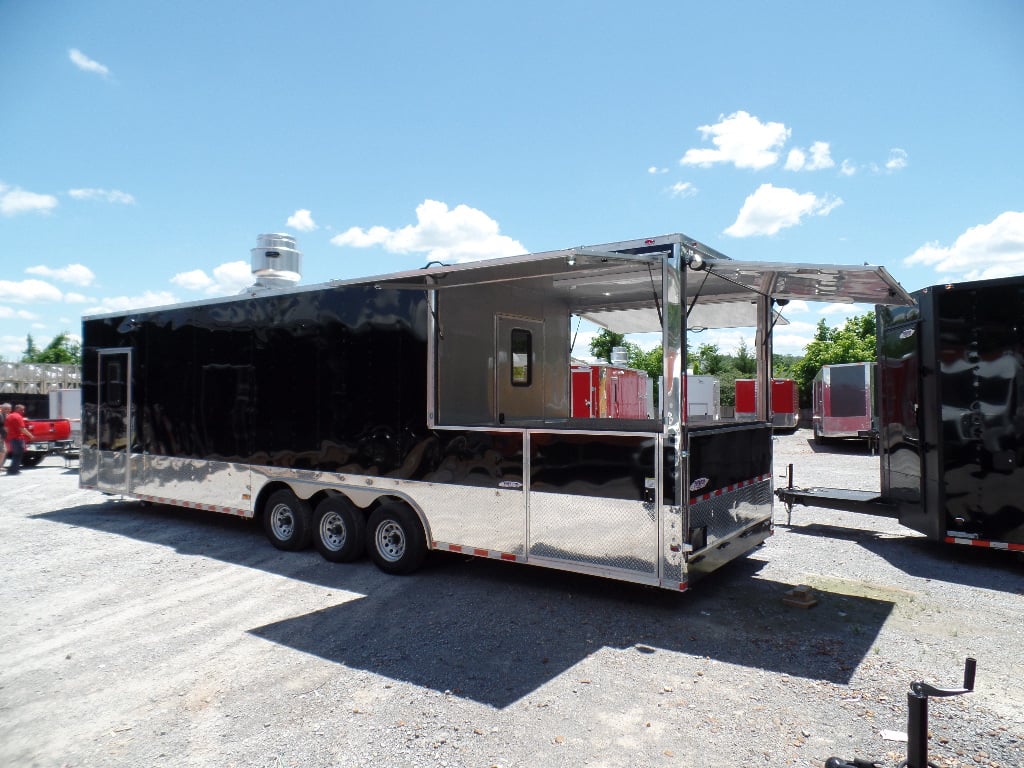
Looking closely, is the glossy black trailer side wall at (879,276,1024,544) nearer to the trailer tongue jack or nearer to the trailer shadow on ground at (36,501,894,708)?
the trailer shadow on ground at (36,501,894,708)

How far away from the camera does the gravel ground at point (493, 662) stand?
355cm

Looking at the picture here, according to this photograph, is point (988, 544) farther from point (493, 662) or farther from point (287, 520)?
point (287, 520)

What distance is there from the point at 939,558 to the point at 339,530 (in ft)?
20.8

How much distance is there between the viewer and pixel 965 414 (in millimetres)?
6770

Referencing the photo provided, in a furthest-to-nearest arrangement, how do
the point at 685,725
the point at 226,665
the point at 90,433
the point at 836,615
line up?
the point at 90,433 → the point at 836,615 → the point at 226,665 → the point at 685,725

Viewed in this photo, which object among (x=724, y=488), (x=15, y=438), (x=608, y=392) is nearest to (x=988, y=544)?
(x=724, y=488)

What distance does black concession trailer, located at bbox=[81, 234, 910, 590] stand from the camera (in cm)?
525

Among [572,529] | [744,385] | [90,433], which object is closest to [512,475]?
[572,529]

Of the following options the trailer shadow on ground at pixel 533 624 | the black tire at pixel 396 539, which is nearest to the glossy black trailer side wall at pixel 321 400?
the black tire at pixel 396 539

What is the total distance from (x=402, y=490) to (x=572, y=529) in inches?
70.4

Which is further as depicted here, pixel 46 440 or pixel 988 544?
pixel 46 440

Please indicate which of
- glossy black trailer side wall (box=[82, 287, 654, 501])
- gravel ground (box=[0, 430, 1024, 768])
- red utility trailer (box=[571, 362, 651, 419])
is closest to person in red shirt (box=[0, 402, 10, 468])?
glossy black trailer side wall (box=[82, 287, 654, 501])

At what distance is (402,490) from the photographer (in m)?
6.46

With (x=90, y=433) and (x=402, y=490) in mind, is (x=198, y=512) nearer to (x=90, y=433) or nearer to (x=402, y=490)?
(x=90, y=433)
